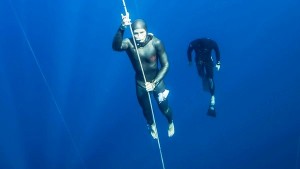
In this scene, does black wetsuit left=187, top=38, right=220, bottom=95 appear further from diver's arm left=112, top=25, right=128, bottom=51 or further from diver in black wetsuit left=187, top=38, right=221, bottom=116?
diver's arm left=112, top=25, right=128, bottom=51

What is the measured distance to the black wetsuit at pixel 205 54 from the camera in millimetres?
6680

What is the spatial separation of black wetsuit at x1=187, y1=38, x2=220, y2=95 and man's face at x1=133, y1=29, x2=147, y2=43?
2.07m

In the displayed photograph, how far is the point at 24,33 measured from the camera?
25.2 feet

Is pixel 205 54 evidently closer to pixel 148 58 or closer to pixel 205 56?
pixel 205 56

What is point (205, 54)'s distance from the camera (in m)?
6.82

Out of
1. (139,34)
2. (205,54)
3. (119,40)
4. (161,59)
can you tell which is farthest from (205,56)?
(119,40)

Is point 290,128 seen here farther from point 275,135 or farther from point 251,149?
point 251,149

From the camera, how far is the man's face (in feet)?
15.8

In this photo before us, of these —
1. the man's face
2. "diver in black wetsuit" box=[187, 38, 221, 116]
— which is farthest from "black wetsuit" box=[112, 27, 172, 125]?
"diver in black wetsuit" box=[187, 38, 221, 116]

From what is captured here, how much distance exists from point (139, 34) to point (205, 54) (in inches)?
90.8

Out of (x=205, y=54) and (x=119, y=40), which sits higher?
(x=119, y=40)

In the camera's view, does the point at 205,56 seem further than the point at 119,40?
Yes

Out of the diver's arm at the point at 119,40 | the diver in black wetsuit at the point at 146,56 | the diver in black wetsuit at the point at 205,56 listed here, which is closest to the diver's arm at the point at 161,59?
the diver in black wetsuit at the point at 146,56

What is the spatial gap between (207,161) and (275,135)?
2623 millimetres
